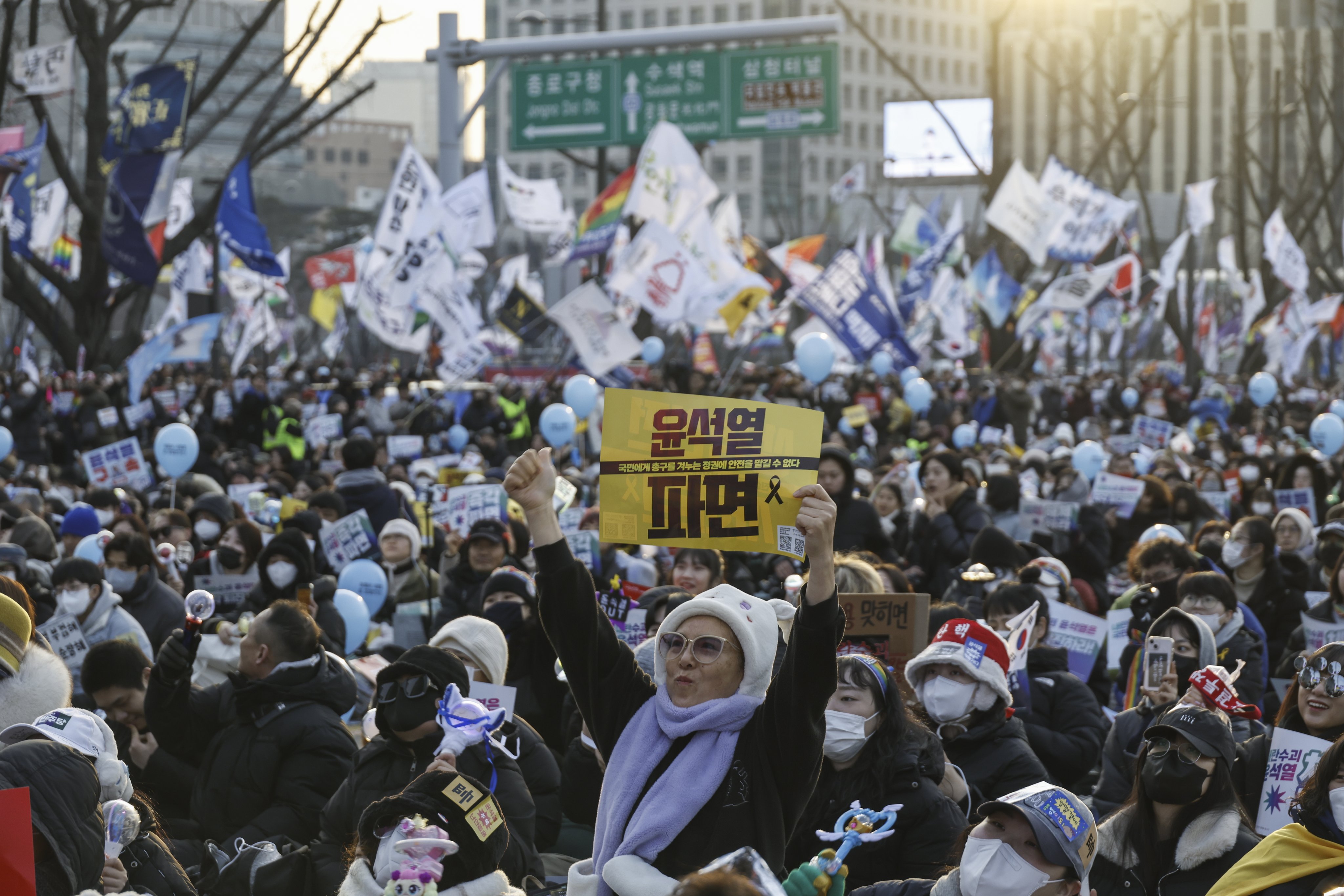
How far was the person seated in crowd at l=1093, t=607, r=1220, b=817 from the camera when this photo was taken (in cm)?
550

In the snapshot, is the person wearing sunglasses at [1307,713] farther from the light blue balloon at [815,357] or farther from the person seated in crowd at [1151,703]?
the light blue balloon at [815,357]

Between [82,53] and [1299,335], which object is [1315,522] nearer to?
[82,53]

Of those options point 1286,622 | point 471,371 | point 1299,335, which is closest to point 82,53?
point 471,371

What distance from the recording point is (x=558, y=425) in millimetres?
14102

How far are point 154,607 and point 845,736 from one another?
14.8 ft

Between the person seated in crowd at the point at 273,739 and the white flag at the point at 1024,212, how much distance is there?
20106mm

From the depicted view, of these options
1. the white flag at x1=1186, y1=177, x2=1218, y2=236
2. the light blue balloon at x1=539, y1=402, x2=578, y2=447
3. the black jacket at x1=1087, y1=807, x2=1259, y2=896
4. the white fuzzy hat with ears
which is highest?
the white flag at x1=1186, y1=177, x2=1218, y2=236

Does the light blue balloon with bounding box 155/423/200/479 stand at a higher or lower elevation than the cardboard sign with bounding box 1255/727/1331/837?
higher

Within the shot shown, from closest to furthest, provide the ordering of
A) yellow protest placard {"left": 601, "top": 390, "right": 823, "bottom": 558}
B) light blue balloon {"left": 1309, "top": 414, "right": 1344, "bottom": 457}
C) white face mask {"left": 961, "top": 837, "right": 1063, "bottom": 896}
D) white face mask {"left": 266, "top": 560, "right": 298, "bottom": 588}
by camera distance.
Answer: white face mask {"left": 961, "top": 837, "right": 1063, "bottom": 896}, yellow protest placard {"left": 601, "top": 390, "right": 823, "bottom": 558}, white face mask {"left": 266, "top": 560, "right": 298, "bottom": 588}, light blue balloon {"left": 1309, "top": 414, "right": 1344, "bottom": 457}

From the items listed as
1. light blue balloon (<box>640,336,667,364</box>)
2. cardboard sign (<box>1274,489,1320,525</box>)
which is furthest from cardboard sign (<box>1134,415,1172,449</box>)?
light blue balloon (<box>640,336,667,364</box>)

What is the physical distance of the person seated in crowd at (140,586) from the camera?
7.59 meters

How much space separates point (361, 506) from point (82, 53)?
27.6 feet

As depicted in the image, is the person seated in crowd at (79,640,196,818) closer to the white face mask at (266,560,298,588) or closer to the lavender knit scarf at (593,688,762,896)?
the white face mask at (266,560,298,588)

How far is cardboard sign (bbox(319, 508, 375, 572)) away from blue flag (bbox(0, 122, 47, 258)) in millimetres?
9351
